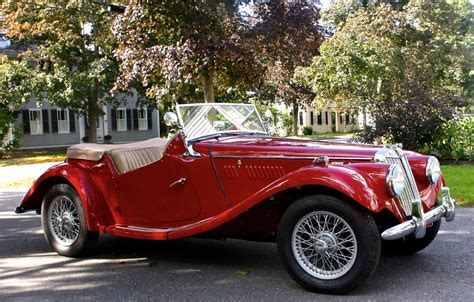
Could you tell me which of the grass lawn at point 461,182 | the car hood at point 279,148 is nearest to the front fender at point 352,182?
the car hood at point 279,148

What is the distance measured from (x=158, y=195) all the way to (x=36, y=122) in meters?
34.0

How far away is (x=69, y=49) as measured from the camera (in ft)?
84.5

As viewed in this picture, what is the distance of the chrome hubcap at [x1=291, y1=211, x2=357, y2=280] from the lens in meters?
4.35

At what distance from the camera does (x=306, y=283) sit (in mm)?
4418

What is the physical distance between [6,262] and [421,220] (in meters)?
4.33

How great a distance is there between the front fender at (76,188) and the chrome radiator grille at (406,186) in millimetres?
3044

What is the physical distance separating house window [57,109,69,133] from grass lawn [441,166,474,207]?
30.9m

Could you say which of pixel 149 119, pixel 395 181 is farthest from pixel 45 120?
pixel 395 181

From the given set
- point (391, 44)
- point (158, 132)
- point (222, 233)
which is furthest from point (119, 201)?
point (158, 132)

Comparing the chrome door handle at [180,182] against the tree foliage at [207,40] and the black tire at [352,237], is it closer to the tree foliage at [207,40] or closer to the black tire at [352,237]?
the black tire at [352,237]

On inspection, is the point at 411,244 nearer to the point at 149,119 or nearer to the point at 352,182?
the point at 352,182

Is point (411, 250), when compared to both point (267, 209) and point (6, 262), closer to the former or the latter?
point (267, 209)

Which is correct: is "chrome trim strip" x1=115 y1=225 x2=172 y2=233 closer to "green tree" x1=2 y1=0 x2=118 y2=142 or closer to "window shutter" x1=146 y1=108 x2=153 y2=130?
"green tree" x1=2 y1=0 x2=118 y2=142

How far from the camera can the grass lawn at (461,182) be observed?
8820 millimetres
